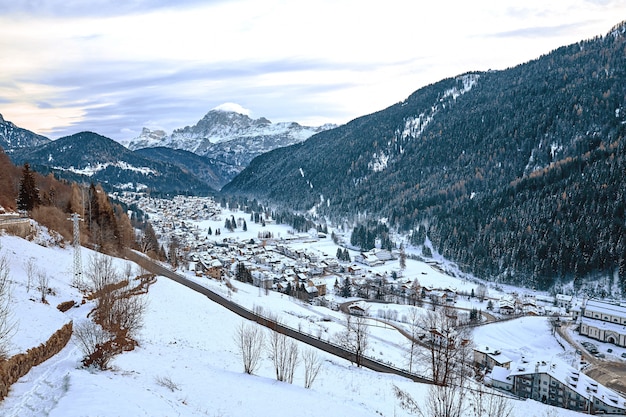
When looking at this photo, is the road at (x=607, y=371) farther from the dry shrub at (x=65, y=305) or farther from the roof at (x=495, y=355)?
the dry shrub at (x=65, y=305)

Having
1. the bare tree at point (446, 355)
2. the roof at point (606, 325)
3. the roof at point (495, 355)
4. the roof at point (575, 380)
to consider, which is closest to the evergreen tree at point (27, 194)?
the bare tree at point (446, 355)

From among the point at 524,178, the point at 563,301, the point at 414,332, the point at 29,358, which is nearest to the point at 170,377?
the point at 29,358

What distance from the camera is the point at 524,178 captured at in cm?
11525

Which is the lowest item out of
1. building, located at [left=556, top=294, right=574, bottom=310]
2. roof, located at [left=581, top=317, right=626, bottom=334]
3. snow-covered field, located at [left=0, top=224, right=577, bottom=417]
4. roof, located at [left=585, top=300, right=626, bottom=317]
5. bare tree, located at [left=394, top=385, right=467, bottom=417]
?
building, located at [left=556, top=294, right=574, bottom=310]

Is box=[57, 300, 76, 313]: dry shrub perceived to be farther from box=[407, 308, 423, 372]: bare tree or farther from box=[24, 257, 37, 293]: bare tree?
box=[407, 308, 423, 372]: bare tree

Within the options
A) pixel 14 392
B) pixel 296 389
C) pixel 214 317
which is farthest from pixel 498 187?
pixel 14 392

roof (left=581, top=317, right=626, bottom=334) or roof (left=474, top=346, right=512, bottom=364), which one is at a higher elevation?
roof (left=474, top=346, right=512, bottom=364)

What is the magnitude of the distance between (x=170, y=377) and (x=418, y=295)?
56134mm

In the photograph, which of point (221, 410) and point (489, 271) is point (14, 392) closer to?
point (221, 410)

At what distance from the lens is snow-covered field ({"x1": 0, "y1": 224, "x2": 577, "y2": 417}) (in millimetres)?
11781

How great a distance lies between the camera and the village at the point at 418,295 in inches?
1289

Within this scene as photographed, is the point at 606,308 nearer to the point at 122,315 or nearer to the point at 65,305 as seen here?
the point at 122,315

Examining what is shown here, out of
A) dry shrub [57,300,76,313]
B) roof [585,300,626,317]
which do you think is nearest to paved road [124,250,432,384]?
dry shrub [57,300,76,313]

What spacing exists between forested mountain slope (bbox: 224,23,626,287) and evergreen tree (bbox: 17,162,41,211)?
81.6 m
